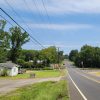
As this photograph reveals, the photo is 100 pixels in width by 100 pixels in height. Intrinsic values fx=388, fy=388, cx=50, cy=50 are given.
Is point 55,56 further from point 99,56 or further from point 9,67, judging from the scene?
point 9,67

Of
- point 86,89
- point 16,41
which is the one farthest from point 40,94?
point 16,41

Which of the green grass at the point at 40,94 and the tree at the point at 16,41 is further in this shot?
the tree at the point at 16,41

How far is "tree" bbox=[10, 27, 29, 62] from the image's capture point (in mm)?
139750

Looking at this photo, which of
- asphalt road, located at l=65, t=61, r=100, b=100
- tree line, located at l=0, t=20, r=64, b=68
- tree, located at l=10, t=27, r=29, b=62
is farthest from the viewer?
tree, located at l=10, t=27, r=29, b=62

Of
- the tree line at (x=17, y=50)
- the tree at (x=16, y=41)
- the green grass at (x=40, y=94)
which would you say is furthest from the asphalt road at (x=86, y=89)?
the tree at (x=16, y=41)

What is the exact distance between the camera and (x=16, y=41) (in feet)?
461

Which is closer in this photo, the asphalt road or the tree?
the asphalt road

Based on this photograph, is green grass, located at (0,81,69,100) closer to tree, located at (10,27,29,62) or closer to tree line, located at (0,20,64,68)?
tree line, located at (0,20,64,68)

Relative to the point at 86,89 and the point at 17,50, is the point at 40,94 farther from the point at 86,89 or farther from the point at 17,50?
the point at 17,50

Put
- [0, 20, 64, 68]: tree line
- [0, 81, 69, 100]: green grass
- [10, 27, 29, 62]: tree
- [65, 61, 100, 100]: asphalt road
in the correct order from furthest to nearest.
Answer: [10, 27, 29, 62]: tree < [0, 20, 64, 68]: tree line < [65, 61, 100, 100]: asphalt road < [0, 81, 69, 100]: green grass

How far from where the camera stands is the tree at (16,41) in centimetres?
13975

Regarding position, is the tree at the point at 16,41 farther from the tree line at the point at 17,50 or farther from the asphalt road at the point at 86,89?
the asphalt road at the point at 86,89

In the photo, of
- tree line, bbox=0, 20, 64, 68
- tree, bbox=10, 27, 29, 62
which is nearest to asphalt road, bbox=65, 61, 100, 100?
tree line, bbox=0, 20, 64, 68

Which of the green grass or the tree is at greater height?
the tree
